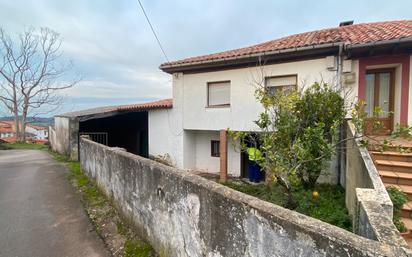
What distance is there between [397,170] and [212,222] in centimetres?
463

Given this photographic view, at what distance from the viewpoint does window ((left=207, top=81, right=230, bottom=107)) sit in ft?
34.6

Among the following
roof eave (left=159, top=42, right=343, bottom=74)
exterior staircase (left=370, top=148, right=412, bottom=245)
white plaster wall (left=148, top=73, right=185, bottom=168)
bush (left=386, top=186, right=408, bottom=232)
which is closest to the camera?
bush (left=386, top=186, right=408, bottom=232)

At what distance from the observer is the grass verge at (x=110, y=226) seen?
13.2ft

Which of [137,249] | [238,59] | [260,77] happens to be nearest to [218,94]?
[238,59]

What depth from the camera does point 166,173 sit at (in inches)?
142

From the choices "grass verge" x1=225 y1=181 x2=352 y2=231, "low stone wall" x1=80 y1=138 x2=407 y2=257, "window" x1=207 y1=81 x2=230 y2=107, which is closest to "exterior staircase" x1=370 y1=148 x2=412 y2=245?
"grass verge" x1=225 y1=181 x2=352 y2=231

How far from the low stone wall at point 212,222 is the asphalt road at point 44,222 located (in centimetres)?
93

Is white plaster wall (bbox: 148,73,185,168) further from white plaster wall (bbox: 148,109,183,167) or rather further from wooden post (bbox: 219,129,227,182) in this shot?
wooden post (bbox: 219,129,227,182)

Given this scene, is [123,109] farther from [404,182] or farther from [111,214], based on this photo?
[404,182]

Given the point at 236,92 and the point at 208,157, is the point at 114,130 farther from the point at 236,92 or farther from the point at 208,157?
the point at 236,92

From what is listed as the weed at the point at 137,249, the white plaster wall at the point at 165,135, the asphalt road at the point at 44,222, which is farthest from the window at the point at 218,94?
the weed at the point at 137,249

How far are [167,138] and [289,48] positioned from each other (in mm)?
7404

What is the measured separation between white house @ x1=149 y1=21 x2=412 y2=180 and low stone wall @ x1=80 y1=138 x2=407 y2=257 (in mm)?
6081

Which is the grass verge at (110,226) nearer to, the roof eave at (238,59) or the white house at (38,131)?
the roof eave at (238,59)
